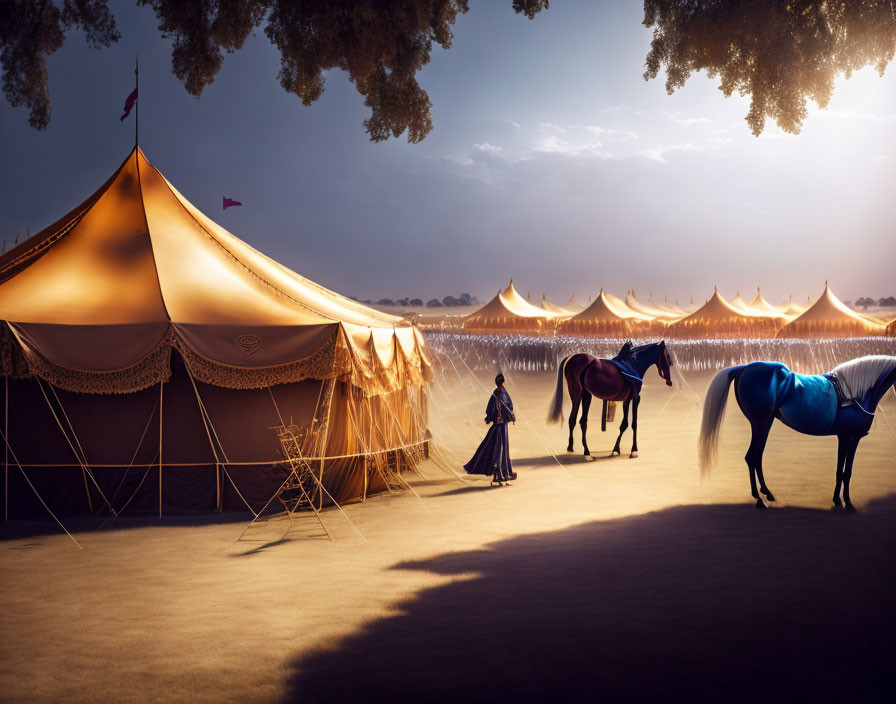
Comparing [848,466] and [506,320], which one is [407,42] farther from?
[506,320]

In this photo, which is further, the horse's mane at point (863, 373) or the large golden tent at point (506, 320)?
the large golden tent at point (506, 320)

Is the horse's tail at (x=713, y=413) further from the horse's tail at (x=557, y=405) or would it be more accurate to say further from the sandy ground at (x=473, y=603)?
the horse's tail at (x=557, y=405)

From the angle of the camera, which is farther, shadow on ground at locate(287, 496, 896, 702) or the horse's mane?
the horse's mane

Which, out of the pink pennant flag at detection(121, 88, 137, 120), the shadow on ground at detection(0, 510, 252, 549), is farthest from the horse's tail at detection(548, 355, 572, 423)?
the pink pennant flag at detection(121, 88, 137, 120)

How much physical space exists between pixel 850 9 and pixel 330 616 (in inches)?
272

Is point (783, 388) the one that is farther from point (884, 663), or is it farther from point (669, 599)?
point (884, 663)

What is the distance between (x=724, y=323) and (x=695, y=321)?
118 centimetres

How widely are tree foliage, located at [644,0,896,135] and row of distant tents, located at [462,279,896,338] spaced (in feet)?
71.6

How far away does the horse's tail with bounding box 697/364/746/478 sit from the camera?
7699 millimetres

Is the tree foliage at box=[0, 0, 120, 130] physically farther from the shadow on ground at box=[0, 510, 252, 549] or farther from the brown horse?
the brown horse

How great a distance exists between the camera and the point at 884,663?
3811mm

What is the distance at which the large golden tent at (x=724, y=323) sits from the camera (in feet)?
103

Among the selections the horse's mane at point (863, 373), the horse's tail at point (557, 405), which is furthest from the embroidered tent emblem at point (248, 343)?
the horse's mane at point (863, 373)

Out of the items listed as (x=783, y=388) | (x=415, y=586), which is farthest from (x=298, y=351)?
(x=783, y=388)
